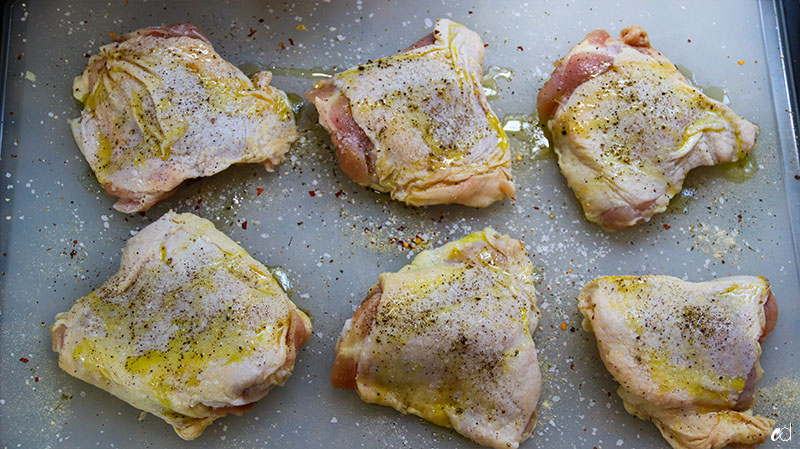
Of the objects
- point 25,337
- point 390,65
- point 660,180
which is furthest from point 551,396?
point 25,337

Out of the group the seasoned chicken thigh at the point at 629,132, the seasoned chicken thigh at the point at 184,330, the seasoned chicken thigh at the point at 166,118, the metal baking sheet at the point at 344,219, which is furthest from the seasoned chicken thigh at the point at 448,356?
the seasoned chicken thigh at the point at 166,118

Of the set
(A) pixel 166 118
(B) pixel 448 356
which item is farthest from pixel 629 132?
(A) pixel 166 118

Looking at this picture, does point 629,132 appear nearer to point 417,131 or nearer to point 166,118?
point 417,131

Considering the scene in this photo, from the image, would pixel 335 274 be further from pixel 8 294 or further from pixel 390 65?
pixel 8 294

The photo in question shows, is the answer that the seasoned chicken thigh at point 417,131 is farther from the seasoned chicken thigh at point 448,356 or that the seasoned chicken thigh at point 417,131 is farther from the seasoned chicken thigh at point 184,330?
the seasoned chicken thigh at point 184,330

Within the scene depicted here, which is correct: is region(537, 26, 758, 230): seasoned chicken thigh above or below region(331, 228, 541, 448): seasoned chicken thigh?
above

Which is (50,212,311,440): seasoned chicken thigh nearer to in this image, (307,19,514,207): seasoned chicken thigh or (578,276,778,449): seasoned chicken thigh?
Answer: (307,19,514,207): seasoned chicken thigh

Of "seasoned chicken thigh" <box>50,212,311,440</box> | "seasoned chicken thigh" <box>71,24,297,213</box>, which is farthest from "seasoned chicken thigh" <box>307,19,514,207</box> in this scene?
"seasoned chicken thigh" <box>50,212,311,440</box>
